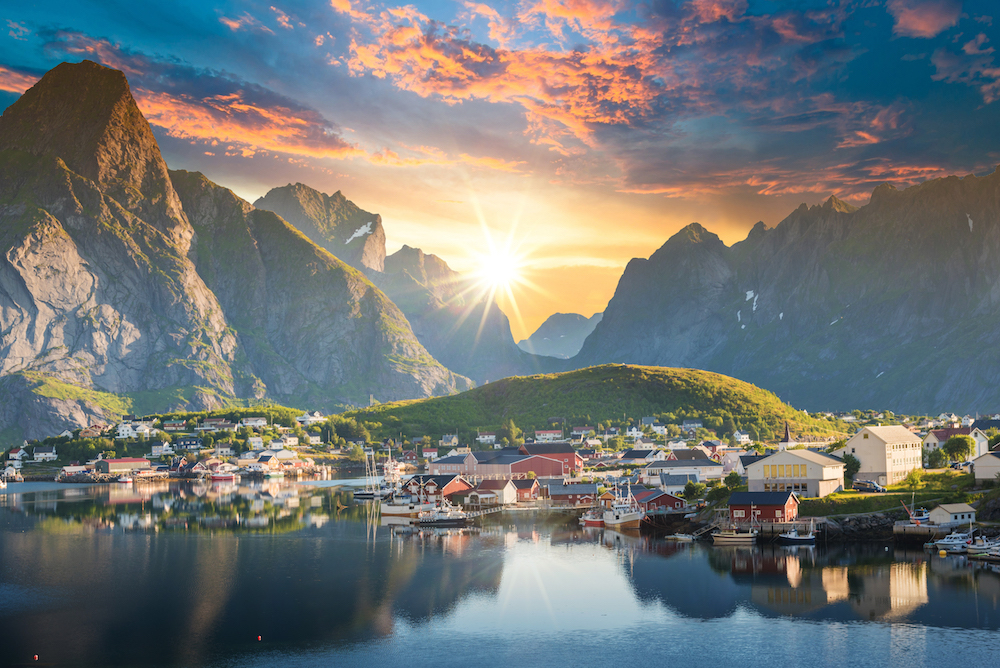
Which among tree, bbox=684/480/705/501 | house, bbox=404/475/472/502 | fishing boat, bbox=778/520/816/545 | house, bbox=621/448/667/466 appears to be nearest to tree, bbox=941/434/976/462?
tree, bbox=684/480/705/501

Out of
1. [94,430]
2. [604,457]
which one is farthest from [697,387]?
[94,430]

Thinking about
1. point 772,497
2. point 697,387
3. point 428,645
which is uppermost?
point 697,387

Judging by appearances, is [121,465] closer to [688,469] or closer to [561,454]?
[561,454]

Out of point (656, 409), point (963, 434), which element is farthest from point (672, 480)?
point (656, 409)

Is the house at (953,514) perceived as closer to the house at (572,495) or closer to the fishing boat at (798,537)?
the fishing boat at (798,537)

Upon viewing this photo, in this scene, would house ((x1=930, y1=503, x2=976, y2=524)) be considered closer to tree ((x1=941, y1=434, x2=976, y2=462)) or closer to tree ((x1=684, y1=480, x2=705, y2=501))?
tree ((x1=684, y1=480, x2=705, y2=501))

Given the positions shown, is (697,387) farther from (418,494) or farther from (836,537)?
(836,537)
